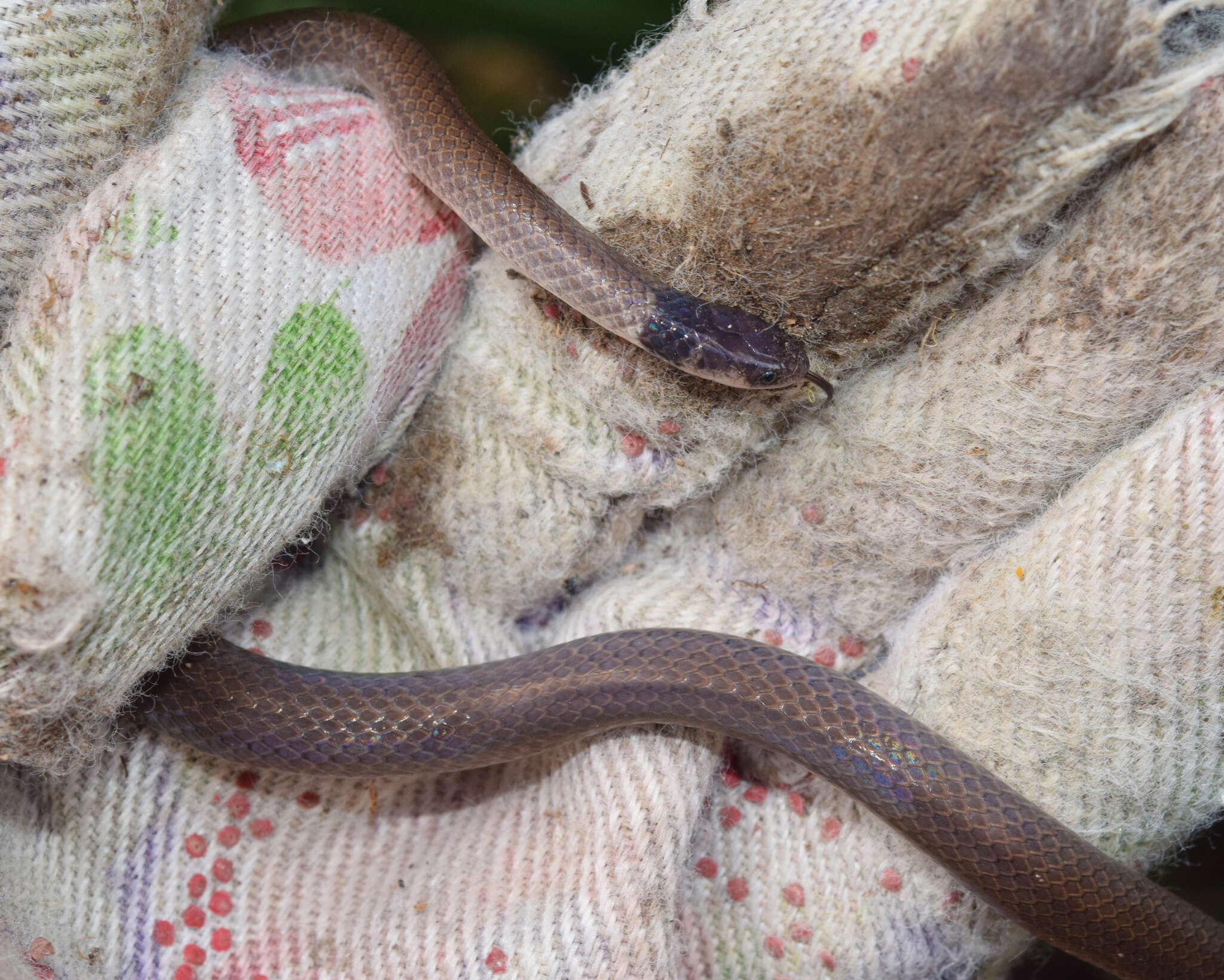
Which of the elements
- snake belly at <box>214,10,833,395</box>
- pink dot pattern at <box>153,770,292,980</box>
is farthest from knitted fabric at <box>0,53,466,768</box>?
pink dot pattern at <box>153,770,292,980</box>

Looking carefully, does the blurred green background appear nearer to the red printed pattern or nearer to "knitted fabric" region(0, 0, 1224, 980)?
"knitted fabric" region(0, 0, 1224, 980)

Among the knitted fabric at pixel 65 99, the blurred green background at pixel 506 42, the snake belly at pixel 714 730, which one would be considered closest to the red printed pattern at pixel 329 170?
the knitted fabric at pixel 65 99

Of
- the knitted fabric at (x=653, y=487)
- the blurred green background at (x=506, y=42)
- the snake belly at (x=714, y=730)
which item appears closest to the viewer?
the knitted fabric at (x=653, y=487)

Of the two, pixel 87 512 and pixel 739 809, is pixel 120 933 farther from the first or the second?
pixel 739 809

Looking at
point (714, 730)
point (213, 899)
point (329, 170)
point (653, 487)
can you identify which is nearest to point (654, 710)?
point (714, 730)

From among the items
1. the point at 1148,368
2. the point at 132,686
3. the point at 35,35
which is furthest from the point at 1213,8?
the point at 132,686

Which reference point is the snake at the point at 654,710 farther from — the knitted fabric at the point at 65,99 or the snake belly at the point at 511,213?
the knitted fabric at the point at 65,99

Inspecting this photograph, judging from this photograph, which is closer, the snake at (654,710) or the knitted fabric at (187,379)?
the knitted fabric at (187,379)

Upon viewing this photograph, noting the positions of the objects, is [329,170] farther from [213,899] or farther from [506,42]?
[213,899]
